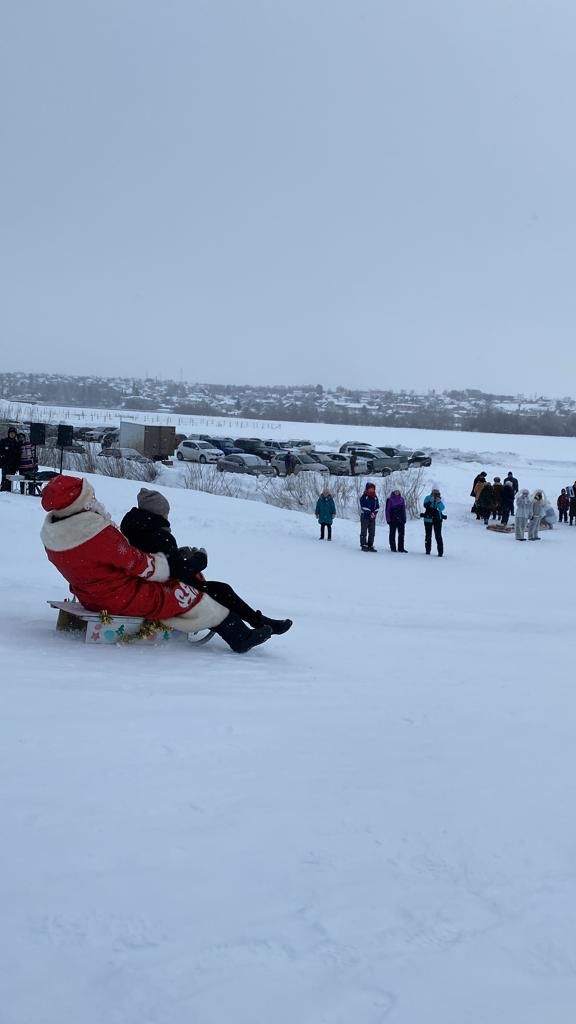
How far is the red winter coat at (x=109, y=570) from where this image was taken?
21.4 feet

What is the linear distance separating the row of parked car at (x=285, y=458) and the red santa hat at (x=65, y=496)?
36252 millimetres

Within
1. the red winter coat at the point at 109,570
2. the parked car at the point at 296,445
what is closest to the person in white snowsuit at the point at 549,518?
the red winter coat at the point at 109,570

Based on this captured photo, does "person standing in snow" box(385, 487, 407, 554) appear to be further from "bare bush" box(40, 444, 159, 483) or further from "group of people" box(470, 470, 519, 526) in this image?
"bare bush" box(40, 444, 159, 483)

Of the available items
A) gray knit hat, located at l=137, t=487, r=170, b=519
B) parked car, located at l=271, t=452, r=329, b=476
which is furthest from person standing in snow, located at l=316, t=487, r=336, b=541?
parked car, located at l=271, t=452, r=329, b=476

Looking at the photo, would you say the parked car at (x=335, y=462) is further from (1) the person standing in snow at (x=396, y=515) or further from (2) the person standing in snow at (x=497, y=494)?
(1) the person standing in snow at (x=396, y=515)

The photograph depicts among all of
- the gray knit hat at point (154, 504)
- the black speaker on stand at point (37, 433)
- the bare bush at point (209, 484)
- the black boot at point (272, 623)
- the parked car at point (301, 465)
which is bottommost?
the bare bush at point (209, 484)

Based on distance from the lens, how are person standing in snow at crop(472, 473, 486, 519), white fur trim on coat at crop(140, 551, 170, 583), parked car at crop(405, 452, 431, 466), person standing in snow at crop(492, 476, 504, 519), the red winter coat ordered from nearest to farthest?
the red winter coat < white fur trim on coat at crop(140, 551, 170, 583) < person standing in snow at crop(492, 476, 504, 519) < person standing in snow at crop(472, 473, 486, 519) < parked car at crop(405, 452, 431, 466)

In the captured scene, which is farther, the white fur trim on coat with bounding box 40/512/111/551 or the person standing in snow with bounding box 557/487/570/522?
the person standing in snow with bounding box 557/487/570/522

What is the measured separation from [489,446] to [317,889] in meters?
71.8

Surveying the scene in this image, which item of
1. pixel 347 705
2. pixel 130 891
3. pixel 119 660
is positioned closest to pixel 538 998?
pixel 130 891

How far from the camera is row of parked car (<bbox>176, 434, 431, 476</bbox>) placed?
44.3m

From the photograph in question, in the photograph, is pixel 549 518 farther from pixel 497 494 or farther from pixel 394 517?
pixel 394 517

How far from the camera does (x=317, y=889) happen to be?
10.7 feet

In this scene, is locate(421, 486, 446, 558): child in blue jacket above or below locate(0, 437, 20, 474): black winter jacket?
below
